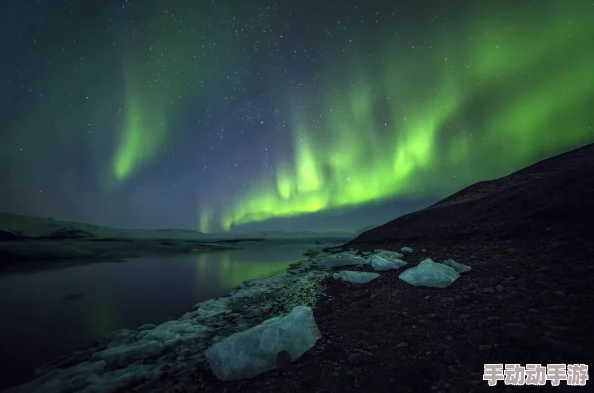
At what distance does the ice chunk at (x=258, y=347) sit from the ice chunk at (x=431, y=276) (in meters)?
4.26

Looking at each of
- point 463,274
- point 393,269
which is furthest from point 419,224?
point 463,274

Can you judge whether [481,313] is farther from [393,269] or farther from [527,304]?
[393,269]

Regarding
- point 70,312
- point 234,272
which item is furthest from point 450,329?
point 234,272

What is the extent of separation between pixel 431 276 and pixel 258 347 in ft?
18.1

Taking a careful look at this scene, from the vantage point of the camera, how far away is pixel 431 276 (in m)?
7.36

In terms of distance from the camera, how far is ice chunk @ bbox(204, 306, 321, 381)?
404 cm

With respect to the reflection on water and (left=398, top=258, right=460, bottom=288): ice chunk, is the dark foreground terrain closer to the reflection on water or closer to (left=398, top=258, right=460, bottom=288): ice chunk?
(left=398, top=258, right=460, bottom=288): ice chunk

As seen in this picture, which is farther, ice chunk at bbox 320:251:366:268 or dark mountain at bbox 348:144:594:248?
ice chunk at bbox 320:251:366:268

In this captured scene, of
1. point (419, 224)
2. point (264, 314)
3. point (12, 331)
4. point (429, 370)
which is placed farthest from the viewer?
point (419, 224)

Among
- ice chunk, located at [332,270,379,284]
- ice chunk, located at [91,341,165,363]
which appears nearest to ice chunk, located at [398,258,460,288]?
ice chunk, located at [332,270,379,284]

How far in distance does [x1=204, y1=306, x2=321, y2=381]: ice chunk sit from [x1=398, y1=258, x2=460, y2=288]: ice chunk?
4260mm

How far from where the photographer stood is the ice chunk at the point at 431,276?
7152 millimetres

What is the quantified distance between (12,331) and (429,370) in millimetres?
12175

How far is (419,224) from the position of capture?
27.0 m
